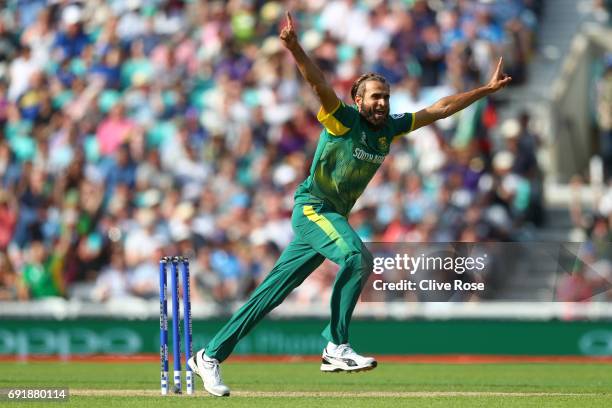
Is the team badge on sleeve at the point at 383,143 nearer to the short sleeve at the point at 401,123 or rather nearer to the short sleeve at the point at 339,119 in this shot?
the short sleeve at the point at 401,123

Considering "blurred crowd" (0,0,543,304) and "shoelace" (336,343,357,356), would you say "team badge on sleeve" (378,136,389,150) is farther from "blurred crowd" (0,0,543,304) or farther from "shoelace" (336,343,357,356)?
"blurred crowd" (0,0,543,304)

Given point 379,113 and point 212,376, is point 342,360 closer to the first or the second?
point 212,376

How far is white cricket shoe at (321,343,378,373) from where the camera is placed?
32.0ft

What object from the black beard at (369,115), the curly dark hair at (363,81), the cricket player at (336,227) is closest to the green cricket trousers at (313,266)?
the cricket player at (336,227)

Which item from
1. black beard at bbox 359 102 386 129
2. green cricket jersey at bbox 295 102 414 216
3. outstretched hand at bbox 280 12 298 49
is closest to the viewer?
outstretched hand at bbox 280 12 298 49

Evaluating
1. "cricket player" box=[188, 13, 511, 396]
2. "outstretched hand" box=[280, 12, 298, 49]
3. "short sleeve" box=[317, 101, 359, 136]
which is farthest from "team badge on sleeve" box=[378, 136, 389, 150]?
"outstretched hand" box=[280, 12, 298, 49]

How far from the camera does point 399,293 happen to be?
51.0 ft

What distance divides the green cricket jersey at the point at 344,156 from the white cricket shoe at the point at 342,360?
0.94m

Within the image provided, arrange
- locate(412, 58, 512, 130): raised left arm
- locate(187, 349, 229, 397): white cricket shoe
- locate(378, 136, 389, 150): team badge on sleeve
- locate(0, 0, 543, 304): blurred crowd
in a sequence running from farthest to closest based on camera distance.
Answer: locate(0, 0, 543, 304): blurred crowd, locate(412, 58, 512, 130): raised left arm, locate(187, 349, 229, 397): white cricket shoe, locate(378, 136, 389, 150): team badge on sleeve

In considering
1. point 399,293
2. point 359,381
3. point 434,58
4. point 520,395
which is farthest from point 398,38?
point 520,395

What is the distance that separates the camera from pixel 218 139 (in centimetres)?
1859

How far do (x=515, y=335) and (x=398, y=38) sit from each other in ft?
15.3

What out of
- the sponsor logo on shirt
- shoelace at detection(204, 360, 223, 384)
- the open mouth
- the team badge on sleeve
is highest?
the open mouth

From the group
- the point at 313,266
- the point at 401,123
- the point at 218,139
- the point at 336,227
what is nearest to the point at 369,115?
the point at 401,123
